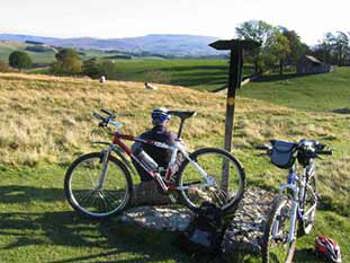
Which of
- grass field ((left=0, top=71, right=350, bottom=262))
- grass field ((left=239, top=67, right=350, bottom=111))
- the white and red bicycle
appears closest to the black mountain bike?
grass field ((left=0, top=71, right=350, bottom=262))

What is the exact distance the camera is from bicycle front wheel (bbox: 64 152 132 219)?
580cm

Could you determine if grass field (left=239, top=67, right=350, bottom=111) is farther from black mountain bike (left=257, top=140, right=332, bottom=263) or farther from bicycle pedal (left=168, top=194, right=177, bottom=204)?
black mountain bike (left=257, top=140, right=332, bottom=263)

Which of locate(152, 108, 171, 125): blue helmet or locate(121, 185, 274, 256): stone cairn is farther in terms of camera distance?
locate(152, 108, 171, 125): blue helmet

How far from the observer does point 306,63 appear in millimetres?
86250

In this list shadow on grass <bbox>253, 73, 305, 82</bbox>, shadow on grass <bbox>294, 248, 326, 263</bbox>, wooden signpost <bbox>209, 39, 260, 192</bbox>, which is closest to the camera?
shadow on grass <bbox>294, 248, 326, 263</bbox>

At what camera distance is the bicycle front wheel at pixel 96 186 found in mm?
5805

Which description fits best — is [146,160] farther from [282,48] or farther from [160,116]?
[282,48]

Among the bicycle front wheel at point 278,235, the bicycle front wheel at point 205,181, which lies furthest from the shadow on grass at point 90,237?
the bicycle front wheel at point 278,235

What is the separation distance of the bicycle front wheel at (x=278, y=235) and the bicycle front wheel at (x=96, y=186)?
178cm

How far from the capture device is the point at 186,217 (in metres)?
5.95

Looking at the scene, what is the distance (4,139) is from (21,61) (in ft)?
295

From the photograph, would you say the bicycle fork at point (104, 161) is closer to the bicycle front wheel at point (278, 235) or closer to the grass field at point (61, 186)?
the grass field at point (61, 186)

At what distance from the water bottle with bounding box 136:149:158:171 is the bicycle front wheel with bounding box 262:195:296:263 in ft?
5.25

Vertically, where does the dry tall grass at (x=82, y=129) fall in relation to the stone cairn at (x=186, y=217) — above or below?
below
